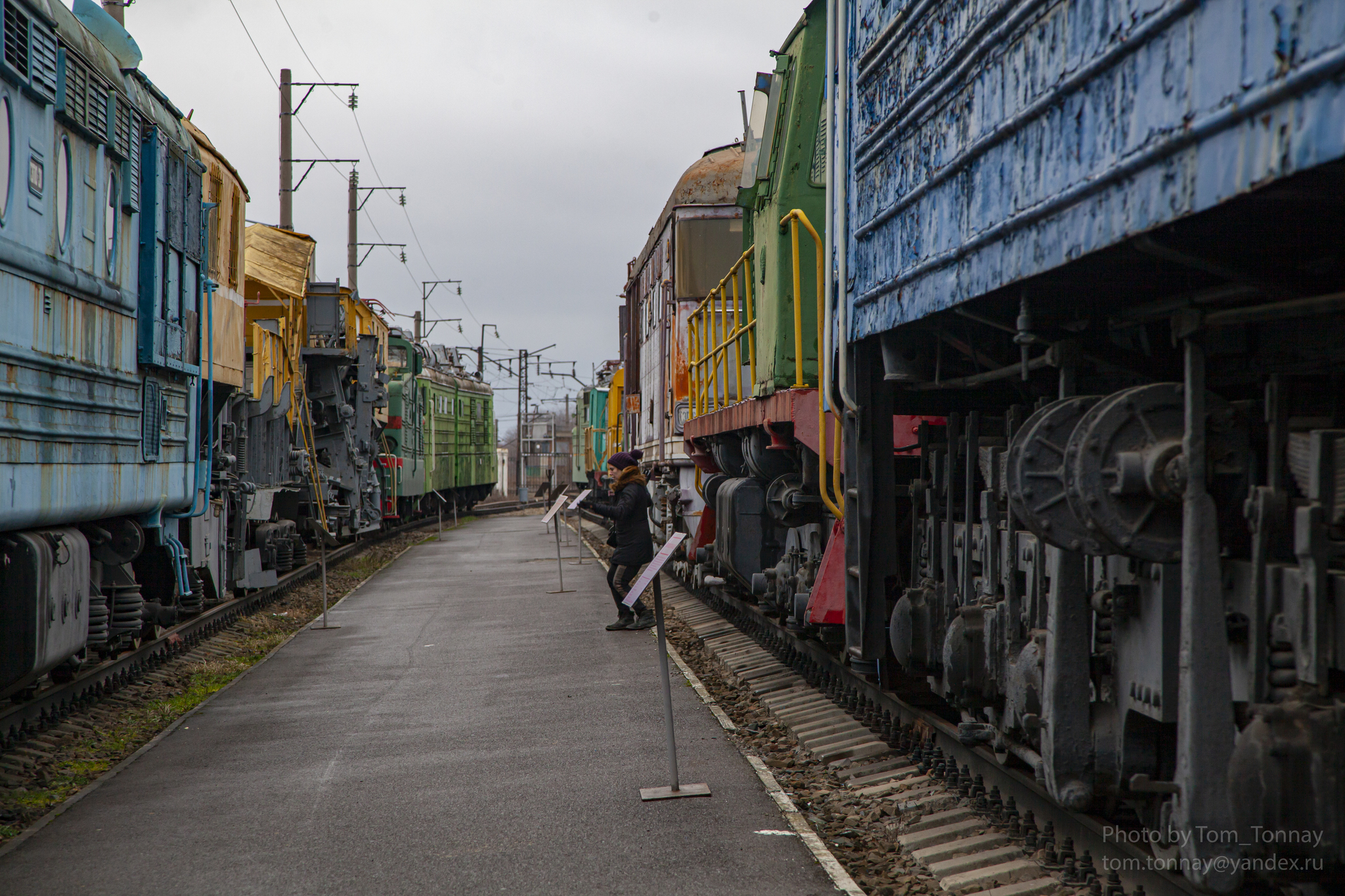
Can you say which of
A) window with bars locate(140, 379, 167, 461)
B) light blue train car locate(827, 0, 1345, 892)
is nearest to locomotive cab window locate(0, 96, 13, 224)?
window with bars locate(140, 379, 167, 461)

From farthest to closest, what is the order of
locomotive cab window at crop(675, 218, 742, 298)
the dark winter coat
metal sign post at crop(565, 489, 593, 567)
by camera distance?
locomotive cab window at crop(675, 218, 742, 298)
metal sign post at crop(565, 489, 593, 567)
the dark winter coat

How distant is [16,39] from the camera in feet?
18.2

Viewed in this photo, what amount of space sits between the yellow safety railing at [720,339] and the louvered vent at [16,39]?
4.82 metres

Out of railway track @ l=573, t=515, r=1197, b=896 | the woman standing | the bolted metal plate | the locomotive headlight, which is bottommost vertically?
railway track @ l=573, t=515, r=1197, b=896

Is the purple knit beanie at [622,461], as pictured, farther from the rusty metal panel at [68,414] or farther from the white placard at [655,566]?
the white placard at [655,566]

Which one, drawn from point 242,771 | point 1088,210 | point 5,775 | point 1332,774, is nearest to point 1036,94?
point 1088,210

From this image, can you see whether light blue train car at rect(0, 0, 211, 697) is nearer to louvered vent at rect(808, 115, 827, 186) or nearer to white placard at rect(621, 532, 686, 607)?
white placard at rect(621, 532, 686, 607)

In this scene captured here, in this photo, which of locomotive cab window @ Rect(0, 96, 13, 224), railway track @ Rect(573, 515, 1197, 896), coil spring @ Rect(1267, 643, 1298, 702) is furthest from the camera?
locomotive cab window @ Rect(0, 96, 13, 224)

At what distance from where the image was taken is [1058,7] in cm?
322

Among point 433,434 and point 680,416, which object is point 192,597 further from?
point 433,434

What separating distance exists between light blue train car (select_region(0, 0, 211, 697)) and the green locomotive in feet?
48.6

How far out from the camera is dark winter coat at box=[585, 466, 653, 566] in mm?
11539

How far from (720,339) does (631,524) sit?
2.07 meters

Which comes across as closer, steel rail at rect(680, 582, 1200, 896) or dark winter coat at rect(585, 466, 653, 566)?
steel rail at rect(680, 582, 1200, 896)
